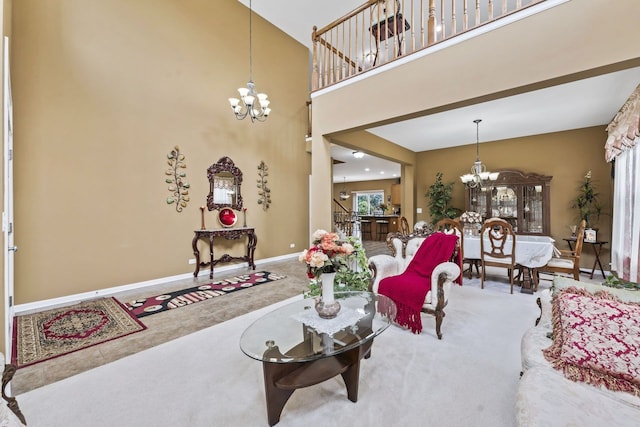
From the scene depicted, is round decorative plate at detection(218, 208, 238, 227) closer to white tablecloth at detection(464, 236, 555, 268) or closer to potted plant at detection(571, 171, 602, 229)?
white tablecloth at detection(464, 236, 555, 268)

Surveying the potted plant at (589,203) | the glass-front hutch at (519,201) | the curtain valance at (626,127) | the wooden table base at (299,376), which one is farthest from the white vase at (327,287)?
the potted plant at (589,203)

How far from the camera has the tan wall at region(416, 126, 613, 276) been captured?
5.36 m

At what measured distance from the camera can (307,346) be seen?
160 centimetres

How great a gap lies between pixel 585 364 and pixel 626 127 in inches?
178

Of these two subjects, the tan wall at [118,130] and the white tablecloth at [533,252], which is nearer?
the tan wall at [118,130]

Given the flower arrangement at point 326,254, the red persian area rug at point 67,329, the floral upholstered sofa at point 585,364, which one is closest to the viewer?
the floral upholstered sofa at point 585,364

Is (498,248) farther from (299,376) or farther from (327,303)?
(299,376)

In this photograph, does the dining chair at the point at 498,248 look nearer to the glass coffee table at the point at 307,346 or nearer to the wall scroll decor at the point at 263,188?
the glass coffee table at the point at 307,346

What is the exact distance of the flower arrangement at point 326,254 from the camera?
172 cm

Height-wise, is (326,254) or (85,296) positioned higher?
(326,254)

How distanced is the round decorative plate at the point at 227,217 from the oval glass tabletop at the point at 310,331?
136 inches

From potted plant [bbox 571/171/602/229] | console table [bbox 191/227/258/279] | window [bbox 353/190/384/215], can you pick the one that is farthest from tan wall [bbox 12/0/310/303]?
window [bbox 353/190/384/215]

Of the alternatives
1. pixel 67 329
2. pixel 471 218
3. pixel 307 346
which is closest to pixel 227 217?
pixel 67 329

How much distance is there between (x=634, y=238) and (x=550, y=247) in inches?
50.4
